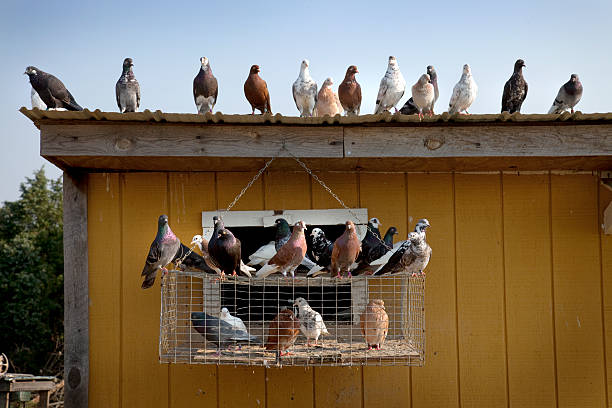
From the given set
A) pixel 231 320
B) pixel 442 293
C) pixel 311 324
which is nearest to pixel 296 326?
pixel 311 324

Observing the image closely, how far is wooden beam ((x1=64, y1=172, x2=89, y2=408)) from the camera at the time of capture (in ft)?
12.8

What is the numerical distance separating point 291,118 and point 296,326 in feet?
3.88

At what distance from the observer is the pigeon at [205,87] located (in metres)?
4.55

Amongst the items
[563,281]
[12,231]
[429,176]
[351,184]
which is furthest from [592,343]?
[12,231]

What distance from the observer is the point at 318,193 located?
4172 millimetres

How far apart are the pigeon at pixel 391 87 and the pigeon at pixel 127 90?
175 cm

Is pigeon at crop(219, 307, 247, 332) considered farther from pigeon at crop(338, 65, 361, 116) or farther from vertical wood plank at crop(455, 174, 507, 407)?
pigeon at crop(338, 65, 361, 116)

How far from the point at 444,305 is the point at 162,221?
1822mm

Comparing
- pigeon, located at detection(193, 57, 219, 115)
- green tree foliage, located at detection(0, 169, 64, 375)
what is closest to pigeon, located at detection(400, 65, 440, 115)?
pigeon, located at detection(193, 57, 219, 115)

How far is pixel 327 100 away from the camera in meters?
4.90

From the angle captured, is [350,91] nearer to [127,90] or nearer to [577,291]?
[127,90]

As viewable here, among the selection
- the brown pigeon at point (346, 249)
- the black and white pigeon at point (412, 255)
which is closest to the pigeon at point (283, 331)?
the brown pigeon at point (346, 249)

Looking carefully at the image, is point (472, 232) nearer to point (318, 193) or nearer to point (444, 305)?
point (444, 305)

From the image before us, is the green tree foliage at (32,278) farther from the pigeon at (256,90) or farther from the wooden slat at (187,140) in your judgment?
the wooden slat at (187,140)
